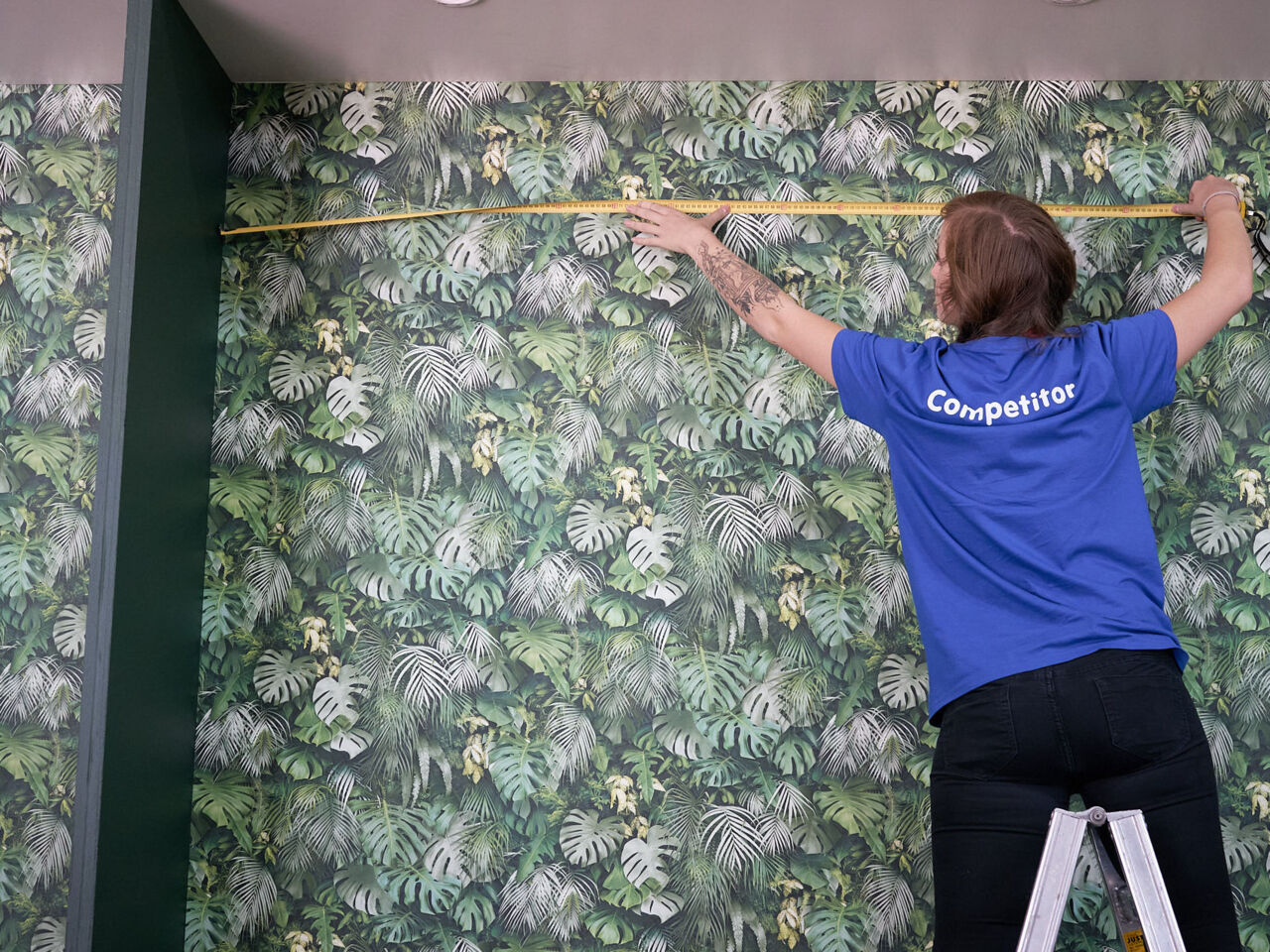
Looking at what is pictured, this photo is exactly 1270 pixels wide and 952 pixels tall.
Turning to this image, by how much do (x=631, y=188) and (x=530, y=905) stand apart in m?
1.73

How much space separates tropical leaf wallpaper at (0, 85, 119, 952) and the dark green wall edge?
1.31 feet

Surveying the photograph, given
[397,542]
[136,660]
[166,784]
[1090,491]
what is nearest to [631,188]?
[397,542]

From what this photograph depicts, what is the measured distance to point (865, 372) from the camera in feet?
6.09

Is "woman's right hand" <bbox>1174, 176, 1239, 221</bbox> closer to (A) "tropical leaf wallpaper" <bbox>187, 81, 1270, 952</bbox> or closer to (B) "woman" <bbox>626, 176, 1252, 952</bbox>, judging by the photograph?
(A) "tropical leaf wallpaper" <bbox>187, 81, 1270, 952</bbox>

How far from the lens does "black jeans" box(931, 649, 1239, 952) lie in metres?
1.53

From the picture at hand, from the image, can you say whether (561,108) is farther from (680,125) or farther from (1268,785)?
(1268,785)

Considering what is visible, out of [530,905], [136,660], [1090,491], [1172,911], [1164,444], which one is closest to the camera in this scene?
[1172,911]

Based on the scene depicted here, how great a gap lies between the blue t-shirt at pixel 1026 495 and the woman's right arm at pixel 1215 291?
0.22 ft

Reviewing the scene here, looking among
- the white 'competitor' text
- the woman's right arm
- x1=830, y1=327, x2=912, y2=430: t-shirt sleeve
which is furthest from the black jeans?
the woman's right arm

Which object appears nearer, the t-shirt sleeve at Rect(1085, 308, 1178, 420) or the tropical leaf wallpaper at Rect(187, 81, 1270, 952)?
the t-shirt sleeve at Rect(1085, 308, 1178, 420)

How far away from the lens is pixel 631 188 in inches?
103

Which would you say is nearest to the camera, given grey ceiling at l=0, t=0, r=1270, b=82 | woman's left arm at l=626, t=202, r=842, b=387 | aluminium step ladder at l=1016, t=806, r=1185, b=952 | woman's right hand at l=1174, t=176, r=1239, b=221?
aluminium step ladder at l=1016, t=806, r=1185, b=952

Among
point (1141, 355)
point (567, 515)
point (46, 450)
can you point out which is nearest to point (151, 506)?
point (46, 450)

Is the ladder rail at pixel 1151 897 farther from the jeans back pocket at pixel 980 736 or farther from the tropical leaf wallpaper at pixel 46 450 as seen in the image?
the tropical leaf wallpaper at pixel 46 450
